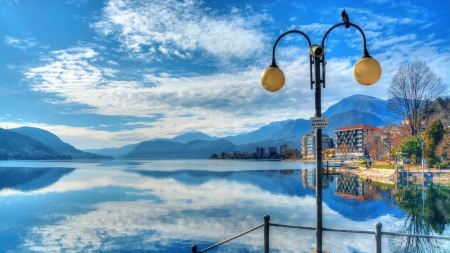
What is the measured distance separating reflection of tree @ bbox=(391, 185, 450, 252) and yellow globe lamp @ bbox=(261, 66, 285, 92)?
1270 centimetres

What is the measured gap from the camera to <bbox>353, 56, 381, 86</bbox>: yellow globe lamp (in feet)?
16.9

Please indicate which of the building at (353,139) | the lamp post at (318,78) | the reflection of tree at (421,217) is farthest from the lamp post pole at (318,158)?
the building at (353,139)

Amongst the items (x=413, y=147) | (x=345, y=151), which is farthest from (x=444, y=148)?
(x=345, y=151)

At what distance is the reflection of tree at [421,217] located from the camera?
14.9 metres

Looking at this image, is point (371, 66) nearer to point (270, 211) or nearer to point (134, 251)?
point (134, 251)

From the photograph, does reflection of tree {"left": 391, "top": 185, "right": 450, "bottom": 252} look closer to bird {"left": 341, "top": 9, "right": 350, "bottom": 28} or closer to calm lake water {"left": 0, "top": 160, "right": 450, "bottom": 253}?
calm lake water {"left": 0, "top": 160, "right": 450, "bottom": 253}

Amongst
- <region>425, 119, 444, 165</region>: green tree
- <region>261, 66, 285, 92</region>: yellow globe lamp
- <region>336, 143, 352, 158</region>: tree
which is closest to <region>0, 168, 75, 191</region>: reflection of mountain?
<region>261, 66, 285, 92</region>: yellow globe lamp

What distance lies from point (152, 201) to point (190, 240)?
1481cm

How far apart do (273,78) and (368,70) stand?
1513 mm

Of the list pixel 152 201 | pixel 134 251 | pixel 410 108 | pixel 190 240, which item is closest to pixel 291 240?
pixel 190 240

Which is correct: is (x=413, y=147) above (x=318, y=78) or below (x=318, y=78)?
above

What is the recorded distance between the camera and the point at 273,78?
5609 millimetres

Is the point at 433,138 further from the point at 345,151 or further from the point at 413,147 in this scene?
the point at 345,151

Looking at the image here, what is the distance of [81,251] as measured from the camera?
607 inches
